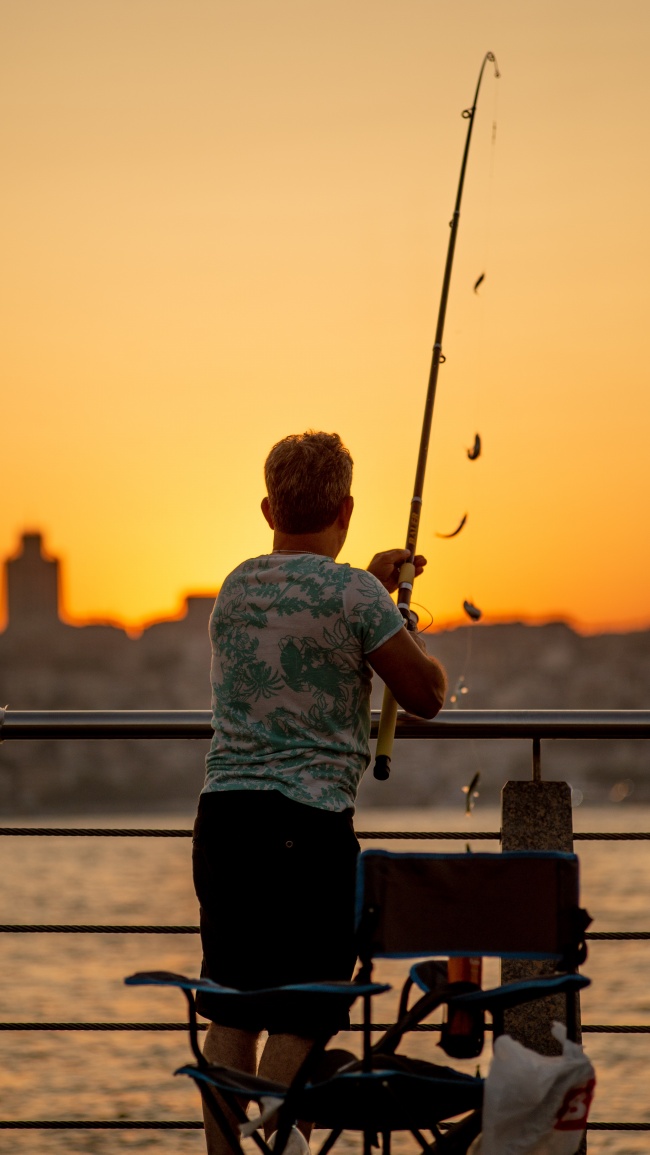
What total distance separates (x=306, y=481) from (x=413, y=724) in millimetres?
676

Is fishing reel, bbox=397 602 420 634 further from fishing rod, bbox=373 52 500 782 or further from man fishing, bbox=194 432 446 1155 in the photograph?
man fishing, bbox=194 432 446 1155

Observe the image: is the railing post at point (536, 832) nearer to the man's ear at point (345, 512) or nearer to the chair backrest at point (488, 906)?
the chair backrest at point (488, 906)

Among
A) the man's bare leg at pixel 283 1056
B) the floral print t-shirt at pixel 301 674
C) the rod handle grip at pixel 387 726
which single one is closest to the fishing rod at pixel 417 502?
the rod handle grip at pixel 387 726

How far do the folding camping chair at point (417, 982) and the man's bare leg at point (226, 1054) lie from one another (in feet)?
0.19

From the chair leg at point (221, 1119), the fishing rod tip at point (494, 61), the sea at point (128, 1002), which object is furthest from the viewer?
the sea at point (128, 1002)

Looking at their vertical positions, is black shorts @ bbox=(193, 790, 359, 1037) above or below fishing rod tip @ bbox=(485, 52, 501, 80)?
below

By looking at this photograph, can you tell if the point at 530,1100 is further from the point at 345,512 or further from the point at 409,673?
the point at 345,512

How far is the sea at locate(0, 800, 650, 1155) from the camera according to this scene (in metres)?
18.3

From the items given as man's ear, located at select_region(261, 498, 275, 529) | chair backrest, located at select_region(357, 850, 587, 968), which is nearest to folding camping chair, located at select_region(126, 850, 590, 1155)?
chair backrest, located at select_region(357, 850, 587, 968)

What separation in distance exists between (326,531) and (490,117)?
1518mm

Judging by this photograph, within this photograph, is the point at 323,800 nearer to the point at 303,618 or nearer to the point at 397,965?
the point at 303,618

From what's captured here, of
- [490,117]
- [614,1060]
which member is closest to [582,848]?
[614,1060]

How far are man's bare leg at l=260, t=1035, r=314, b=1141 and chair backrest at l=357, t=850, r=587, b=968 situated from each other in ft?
0.80

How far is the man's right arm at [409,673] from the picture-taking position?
221cm
